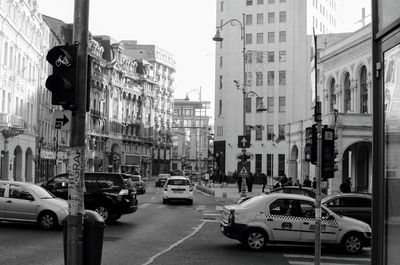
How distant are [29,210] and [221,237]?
5977 mm

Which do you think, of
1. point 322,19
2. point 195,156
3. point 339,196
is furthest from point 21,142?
point 195,156

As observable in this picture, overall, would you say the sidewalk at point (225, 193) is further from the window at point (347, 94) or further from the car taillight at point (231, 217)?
the car taillight at point (231, 217)

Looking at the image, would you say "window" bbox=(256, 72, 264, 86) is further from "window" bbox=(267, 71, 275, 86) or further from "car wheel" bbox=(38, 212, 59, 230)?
"car wheel" bbox=(38, 212, 59, 230)

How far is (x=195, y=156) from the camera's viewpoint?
137500 millimetres

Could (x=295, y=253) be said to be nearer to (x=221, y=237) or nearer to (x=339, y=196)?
(x=221, y=237)

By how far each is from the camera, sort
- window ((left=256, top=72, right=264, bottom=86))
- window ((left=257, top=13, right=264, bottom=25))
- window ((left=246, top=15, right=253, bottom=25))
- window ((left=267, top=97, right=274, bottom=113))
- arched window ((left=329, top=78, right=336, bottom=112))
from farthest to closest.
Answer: window ((left=246, top=15, right=253, bottom=25))
window ((left=257, top=13, right=264, bottom=25))
window ((left=256, top=72, right=264, bottom=86))
window ((left=267, top=97, right=274, bottom=113))
arched window ((left=329, top=78, right=336, bottom=112))

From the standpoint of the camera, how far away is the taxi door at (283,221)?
1444cm

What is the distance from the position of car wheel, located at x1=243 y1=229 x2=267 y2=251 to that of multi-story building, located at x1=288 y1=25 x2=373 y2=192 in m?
24.5

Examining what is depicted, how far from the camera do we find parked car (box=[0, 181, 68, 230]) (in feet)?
57.0

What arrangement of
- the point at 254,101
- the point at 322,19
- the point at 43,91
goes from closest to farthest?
the point at 43,91 → the point at 254,101 → the point at 322,19

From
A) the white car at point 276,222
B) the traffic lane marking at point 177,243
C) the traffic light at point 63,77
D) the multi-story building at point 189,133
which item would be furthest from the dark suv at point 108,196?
the multi-story building at point 189,133

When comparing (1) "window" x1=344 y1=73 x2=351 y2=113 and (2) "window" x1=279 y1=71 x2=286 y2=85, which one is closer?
(1) "window" x1=344 y1=73 x2=351 y2=113

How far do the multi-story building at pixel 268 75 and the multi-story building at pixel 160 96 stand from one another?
41.6 meters

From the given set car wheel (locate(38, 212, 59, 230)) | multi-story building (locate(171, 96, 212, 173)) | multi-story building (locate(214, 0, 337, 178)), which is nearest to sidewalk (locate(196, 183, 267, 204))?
car wheel (locate(38, 212, 59, 230))
